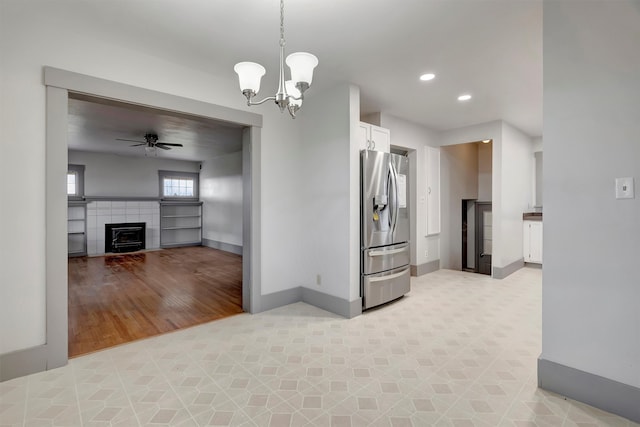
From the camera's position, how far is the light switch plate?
67.1 inches

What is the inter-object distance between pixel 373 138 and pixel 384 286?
1837 mm

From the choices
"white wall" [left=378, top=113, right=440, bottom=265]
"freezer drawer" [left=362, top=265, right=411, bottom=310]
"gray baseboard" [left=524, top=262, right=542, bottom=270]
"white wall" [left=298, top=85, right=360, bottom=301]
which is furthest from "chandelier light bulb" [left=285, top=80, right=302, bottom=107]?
"gray baseboard" [left=524, top=262, right=542, bottom=270]

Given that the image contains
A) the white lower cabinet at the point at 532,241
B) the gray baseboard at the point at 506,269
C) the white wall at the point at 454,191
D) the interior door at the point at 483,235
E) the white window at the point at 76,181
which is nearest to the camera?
the gray baseboard at the point at 506,269

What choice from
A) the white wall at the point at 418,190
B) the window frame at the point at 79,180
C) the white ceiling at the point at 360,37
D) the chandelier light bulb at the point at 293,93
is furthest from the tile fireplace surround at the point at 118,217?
the chandelier light bulb at the point at 293,93

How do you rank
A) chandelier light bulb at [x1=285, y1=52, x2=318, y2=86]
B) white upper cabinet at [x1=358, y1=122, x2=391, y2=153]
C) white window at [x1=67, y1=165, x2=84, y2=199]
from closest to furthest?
chandelier light bulb at [x1=285, y1=52, x2=318, y2=86] < white upper cabinet at [x1=358, y1=122, x2=391, y2=153] < white window at [x1=67, y1=165, x2=84, y2=199]

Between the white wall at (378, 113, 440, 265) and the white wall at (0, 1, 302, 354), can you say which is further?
the white wall at (378, 113, 440, 265)

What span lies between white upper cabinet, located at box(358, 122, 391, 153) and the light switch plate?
90.1 inches

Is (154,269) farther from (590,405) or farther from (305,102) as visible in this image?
(590,405)

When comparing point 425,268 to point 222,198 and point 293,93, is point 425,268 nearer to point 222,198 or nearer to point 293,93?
point 293,93

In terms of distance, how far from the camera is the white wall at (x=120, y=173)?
7.70 m

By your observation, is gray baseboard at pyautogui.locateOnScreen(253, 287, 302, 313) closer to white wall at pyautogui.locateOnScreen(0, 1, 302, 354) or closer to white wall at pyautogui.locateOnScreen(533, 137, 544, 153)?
white wall at pyautogui.locateOnScreen(0, 1, 302, 354)

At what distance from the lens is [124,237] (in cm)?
799

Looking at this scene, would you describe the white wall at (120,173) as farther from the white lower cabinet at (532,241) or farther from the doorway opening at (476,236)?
the white lower cabinet at (532,241)

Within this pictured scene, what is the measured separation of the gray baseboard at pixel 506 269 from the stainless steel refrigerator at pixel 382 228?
78.3 inches
